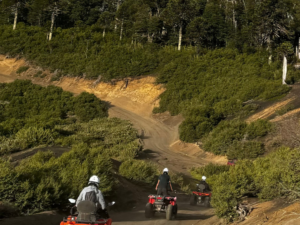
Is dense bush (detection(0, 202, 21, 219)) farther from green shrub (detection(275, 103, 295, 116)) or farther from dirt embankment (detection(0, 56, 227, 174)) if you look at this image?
green shrub (detection(275, 103, 295, 116))

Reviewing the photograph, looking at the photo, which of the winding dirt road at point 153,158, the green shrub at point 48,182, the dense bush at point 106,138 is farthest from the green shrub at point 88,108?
the green shrub at point 48,182

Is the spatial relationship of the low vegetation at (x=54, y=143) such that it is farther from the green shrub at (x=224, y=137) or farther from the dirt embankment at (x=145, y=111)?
the green shrub at (x=224, y=137)

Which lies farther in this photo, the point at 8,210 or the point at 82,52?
the point at 82,52

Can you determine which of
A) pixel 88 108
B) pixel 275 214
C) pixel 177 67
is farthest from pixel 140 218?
pixel 177 67

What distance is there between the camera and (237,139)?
34.0 m

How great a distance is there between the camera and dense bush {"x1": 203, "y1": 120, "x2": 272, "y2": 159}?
102 ft

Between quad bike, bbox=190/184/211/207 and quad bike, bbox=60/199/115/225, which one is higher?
quad bike, bbox=60/199/115/225

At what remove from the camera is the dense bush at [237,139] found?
3094 cm

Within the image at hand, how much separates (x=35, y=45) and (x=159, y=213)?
6311 centimetres

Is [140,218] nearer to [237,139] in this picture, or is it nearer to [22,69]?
[237,139]

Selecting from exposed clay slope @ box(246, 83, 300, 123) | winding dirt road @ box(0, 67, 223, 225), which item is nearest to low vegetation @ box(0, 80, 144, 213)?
winding dirt road @ box(0, 67, 223, 225)

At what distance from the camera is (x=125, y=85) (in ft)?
188

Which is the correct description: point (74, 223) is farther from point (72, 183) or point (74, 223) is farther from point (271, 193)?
point (271, 193)

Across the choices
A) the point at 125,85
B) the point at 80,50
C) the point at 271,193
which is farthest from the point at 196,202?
the point at 80,50
